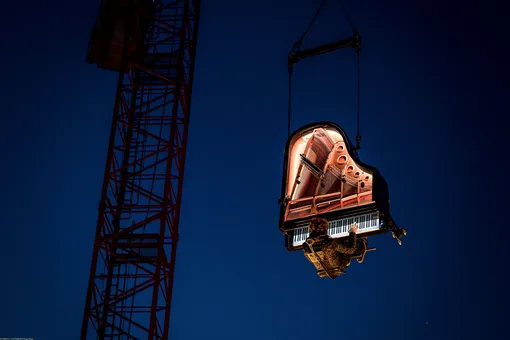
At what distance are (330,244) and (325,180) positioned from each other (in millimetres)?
1710

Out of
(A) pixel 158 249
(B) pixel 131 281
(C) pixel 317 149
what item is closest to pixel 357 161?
(C) pixel 317 149

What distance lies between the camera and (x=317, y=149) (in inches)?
734

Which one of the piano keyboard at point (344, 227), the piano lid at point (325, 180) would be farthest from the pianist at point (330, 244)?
the piano lid at point (325, 180)

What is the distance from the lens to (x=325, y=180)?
18266 millimetres

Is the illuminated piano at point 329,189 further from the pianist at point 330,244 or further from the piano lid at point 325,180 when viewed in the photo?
the pianist at point 330,244

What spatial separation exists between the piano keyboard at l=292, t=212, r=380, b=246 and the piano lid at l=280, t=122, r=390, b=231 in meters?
0.12

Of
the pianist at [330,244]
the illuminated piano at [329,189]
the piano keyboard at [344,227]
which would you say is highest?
the illuminated piano at [329,189]

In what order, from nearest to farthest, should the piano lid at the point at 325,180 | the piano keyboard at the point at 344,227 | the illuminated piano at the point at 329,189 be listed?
the piano keyboard at the point at 344,227 → the illuminated piano at the point at 329,189 → the piano lid at the point at 325,180

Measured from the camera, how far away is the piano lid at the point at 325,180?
56.9ft

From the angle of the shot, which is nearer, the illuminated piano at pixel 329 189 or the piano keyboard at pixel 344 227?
the piano keyboard at pixel 344 227

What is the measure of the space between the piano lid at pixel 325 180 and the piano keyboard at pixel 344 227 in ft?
0.39

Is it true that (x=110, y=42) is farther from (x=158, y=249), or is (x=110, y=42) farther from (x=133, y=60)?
(x=158, y=249)

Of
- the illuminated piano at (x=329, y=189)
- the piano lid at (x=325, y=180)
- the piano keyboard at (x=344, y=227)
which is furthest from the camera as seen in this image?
the piano lid at (x=325, y=180)

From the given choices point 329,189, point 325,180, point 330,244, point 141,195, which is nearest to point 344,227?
point 330,244
